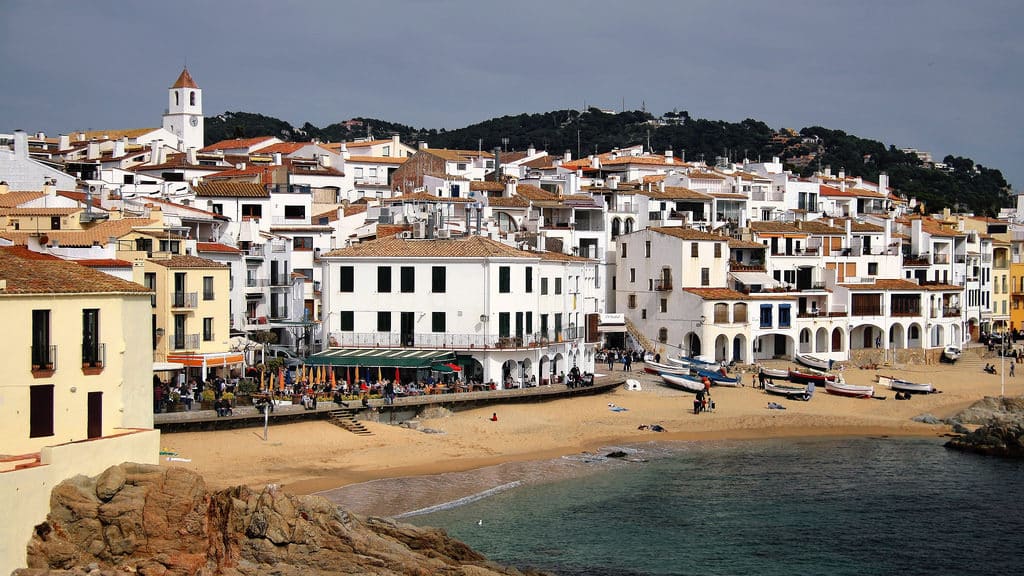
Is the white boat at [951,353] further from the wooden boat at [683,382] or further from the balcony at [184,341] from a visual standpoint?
the balcony at [184,341]

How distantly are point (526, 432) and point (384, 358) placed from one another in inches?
301

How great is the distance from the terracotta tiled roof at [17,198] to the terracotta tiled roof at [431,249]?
1577 centimetres

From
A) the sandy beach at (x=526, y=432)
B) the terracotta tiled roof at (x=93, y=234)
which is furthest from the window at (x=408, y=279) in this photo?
the terracotta tiled roof at (x=93, y=234)

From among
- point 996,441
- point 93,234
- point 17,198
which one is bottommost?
point 996,441

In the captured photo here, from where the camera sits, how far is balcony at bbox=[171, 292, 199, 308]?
52500mm

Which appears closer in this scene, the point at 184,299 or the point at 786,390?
the point at 184,299

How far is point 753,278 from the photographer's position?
7719 cm

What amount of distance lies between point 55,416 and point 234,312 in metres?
33.8

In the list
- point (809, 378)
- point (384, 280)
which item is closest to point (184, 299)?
point (384, 280)

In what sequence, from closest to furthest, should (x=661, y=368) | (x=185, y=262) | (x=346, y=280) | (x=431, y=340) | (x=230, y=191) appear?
(x=185, y=262) → (x=431, y=340) → (x=346, y=280) → (x=661, y=368) → (x=230, y=191)

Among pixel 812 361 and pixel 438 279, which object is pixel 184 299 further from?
pixel 812 361

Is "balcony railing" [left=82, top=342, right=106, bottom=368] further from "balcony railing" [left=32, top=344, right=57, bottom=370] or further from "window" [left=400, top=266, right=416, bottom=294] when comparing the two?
"window" [left=400, top=266, right=416, bottom=294]

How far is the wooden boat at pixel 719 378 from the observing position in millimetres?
66375

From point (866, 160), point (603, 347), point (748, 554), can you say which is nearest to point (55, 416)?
point (748, 554)
